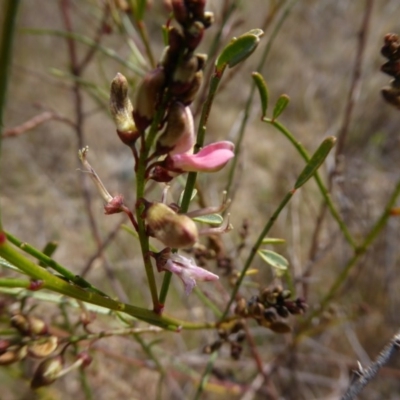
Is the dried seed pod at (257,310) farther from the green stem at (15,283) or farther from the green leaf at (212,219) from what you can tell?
the green stem at (15,283)

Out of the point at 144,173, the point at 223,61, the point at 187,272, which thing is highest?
the point at 223,61

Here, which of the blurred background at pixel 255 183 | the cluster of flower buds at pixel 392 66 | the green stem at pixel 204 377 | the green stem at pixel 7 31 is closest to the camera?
the green stem at pixel 7 31

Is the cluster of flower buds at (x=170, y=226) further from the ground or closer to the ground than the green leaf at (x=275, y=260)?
further from the ground

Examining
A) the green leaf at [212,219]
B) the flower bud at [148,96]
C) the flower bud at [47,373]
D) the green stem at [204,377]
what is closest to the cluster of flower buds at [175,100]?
the flower bud at [148,96]

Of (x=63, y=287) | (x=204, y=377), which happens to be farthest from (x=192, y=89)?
(x=204, y=377)

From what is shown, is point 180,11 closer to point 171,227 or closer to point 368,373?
point 171,227

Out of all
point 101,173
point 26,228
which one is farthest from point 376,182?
point 26,228
